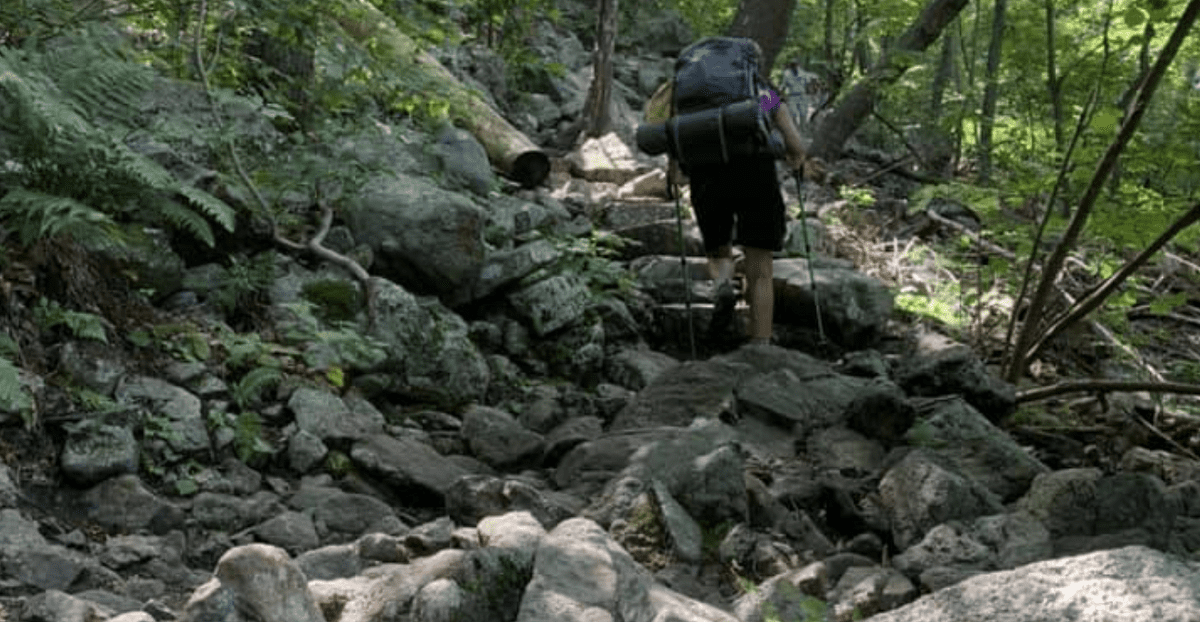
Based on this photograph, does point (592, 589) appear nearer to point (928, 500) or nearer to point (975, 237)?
point (928, 500)

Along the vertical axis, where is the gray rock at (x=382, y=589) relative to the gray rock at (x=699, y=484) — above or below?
above

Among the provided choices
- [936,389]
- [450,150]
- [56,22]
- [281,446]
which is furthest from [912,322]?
[56,22]

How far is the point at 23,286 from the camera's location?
14.4 ft

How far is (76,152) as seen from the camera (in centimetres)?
450

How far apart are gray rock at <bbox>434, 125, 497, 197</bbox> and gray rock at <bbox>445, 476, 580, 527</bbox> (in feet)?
17.4

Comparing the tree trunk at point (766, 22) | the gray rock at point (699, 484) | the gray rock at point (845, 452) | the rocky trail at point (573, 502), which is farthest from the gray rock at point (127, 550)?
the tree trunk at point (766, 22)

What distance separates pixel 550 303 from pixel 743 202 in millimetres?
1542

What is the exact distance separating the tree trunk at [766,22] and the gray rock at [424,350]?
318 inches

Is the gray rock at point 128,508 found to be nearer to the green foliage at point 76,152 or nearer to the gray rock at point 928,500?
the green foliage at point 76,152

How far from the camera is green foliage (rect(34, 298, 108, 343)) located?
14.0 feet

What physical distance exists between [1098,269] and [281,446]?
5938 mm

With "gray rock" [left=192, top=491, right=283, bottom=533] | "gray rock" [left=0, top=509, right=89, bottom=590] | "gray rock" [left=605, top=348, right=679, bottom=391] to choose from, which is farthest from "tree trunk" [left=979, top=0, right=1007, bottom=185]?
"gray rock" [left=0, top=509, right=89, bottom=590]

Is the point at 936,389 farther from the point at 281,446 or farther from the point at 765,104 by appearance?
the point at 281,446

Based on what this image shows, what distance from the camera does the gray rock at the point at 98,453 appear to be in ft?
12.5
